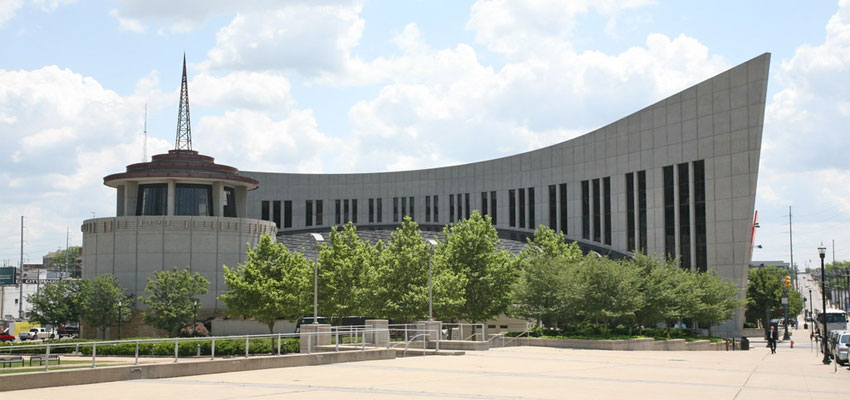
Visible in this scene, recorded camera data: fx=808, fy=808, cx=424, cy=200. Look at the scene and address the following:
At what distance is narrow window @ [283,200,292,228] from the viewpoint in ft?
334

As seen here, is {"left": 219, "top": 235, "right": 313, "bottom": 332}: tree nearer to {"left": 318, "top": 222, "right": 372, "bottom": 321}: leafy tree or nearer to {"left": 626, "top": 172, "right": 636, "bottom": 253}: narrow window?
{"left": 318, "top": 222, "right": 372, "bottom": 321}: leafy tree

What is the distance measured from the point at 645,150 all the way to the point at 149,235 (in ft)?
141

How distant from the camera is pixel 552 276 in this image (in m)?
50.9

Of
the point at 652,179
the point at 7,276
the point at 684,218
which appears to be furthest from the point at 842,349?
the point at 7,276

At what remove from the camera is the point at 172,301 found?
60.8 metres

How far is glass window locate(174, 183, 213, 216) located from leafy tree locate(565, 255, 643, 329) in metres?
34.3

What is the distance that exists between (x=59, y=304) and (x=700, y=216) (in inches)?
2075

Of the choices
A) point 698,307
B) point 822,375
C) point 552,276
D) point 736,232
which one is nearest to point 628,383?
point 822,375

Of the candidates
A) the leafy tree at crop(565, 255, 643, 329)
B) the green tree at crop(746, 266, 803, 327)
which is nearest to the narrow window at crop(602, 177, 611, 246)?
the leafy tree at crop(565, 255, 643, 329)

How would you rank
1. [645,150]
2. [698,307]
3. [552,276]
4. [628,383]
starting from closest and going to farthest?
[628,383] < [552,276] < [698,307] < [645,150]

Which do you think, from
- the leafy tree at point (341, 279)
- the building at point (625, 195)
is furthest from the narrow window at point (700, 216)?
the leafy tree at point (341, 279)

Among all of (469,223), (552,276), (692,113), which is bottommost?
(552,276)

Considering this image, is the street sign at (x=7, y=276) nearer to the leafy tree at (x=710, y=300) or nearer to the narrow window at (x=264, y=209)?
the narrow window at (x=264, y=209)

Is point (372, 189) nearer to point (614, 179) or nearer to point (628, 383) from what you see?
point (614, 179)
